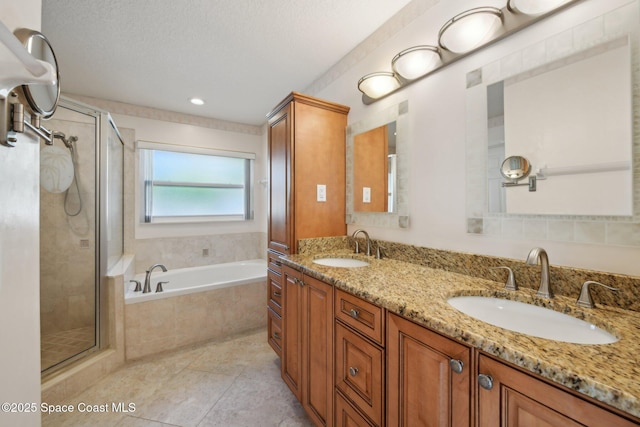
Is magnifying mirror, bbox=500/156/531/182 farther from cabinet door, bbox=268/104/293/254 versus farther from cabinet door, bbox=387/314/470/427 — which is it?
cabinet door, bbox=268/104/293/254

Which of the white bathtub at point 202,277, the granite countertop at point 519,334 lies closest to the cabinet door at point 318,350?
the granite countertop at point 519,334

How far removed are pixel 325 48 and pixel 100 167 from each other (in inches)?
84.4

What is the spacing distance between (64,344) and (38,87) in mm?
2234

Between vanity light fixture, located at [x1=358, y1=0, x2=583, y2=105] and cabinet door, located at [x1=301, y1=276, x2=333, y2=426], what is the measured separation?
4.44ft

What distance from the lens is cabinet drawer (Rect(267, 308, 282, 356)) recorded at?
1.90 meters

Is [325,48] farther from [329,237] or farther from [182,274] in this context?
[182,274]

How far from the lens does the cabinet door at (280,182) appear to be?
73.8 inches

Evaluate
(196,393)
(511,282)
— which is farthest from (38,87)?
(196,393)

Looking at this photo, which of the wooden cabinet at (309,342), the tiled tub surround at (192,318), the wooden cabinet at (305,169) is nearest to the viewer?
the wooden cabinet at (309,342)

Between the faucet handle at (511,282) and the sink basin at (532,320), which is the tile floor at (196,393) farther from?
the faucet handle at (511,282)

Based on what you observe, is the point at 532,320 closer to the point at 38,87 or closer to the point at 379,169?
the point at 379,169

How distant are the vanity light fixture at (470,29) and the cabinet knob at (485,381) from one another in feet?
4.60

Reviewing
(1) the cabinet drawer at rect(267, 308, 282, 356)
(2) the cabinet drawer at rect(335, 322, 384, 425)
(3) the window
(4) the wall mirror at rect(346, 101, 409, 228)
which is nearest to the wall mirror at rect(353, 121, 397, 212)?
(4) the wall mirror at rect(346, 101, 409, 228)

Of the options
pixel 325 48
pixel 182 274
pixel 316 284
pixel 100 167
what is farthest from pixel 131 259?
pixel 325 48
